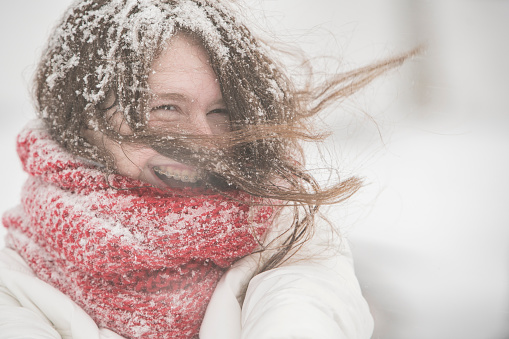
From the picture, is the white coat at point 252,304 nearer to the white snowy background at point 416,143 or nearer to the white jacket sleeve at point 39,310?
the white jacket sleeve at point 39,310

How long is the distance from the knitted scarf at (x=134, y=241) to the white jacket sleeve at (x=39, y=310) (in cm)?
3

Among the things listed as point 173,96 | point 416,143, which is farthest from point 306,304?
point 416,143

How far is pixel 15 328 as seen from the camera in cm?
52

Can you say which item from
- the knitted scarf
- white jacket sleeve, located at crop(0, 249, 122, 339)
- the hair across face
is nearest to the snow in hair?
the hair across face

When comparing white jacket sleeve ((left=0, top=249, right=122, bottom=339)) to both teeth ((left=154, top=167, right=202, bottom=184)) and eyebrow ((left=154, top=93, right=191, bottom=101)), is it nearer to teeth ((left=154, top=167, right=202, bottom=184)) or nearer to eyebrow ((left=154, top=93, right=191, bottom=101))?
teeth ((left=154, top=167, right=202, bottom=184))

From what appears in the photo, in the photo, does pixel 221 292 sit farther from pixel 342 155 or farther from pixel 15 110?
pixel 15 110

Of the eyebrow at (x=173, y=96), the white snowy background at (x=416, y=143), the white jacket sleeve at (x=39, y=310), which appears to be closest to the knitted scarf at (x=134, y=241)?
the white jacket sleeve at (x=39, y=310)

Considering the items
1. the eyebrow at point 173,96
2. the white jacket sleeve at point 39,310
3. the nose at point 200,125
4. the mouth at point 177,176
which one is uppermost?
the eyebrow at point 173,96

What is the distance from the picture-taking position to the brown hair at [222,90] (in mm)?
585

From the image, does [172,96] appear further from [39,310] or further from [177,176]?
[39,310]

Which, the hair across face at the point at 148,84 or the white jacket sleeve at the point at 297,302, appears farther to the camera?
the hair across face at the point at 148,84

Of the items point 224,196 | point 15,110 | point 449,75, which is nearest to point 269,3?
point 224,196

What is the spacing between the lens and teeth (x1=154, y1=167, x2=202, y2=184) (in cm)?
65

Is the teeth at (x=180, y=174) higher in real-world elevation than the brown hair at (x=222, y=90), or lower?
lower
